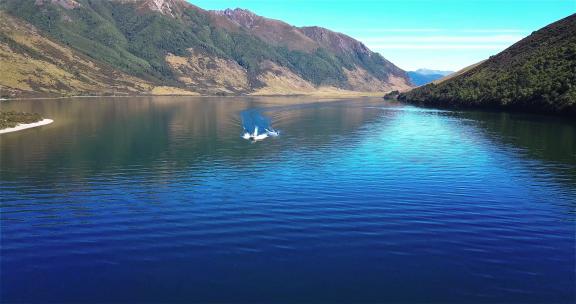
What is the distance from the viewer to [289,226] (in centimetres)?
4422

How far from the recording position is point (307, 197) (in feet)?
182

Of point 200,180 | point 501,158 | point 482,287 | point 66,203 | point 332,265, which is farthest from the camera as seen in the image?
point 501,158

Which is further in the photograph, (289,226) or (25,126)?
(25,126)

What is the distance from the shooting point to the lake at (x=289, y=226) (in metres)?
31.9

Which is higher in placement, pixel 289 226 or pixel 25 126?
pixel 25 126

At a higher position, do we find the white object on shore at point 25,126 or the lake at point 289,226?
the white object on shore at point 25,126

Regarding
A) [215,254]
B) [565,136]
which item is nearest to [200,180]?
[215,254]

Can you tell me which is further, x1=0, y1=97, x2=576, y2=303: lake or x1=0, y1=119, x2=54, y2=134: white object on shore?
x1=0, y1=119, x2=54, y2=134: white object on shore

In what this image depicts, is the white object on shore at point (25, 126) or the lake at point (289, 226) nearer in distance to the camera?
the lake at point (289, 226)

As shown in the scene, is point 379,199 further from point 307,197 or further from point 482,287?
point 482,287

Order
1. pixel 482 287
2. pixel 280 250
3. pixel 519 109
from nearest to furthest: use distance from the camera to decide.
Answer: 1. pixel 482 287
2. pixel 280 250
3. pixel 519 109

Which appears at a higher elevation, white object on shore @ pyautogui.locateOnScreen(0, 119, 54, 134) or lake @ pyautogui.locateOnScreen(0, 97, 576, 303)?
white object on shore @ pyautogui.locateOnScreen(0, 119, 54, 134)

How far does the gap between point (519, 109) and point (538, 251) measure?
6712 inches

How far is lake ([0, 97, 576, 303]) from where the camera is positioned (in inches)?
1257
